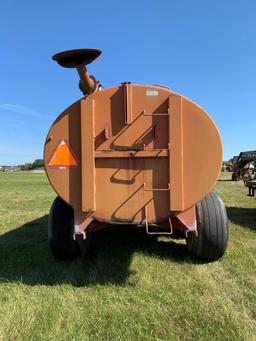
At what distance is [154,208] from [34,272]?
1669 millimetres

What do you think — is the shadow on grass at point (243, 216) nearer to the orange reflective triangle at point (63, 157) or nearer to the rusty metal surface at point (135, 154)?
the rusty metal surface at point (135, 154)

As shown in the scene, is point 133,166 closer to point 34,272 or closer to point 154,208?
point 154,208

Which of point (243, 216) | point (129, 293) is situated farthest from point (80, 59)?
point (243, 216)

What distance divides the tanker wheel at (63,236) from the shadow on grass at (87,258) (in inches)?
5.3

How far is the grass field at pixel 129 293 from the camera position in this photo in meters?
3.54

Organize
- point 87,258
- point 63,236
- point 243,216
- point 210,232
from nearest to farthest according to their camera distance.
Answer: point 210,232
point 63,236
point 87,258
point 243,216

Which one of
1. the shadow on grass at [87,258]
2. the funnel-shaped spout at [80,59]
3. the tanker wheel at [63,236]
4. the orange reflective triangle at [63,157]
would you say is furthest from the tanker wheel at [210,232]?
the funnel-shaped spout at [80,59]

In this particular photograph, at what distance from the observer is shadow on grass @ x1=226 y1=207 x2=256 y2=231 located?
8.79m

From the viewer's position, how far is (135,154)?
4.72m

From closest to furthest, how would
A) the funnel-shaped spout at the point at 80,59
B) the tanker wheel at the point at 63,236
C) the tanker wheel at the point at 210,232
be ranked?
the funnel-shaped spout at the point at 80,59
the tanker wheel at the point at 210,232
the tanker wheel at the point at 63,236

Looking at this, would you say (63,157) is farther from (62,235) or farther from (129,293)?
(129,293)

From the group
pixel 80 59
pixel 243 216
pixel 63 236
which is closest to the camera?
pixel 80 59

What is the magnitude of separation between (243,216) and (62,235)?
5588 millimetres

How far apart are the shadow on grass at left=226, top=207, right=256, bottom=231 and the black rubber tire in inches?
152
